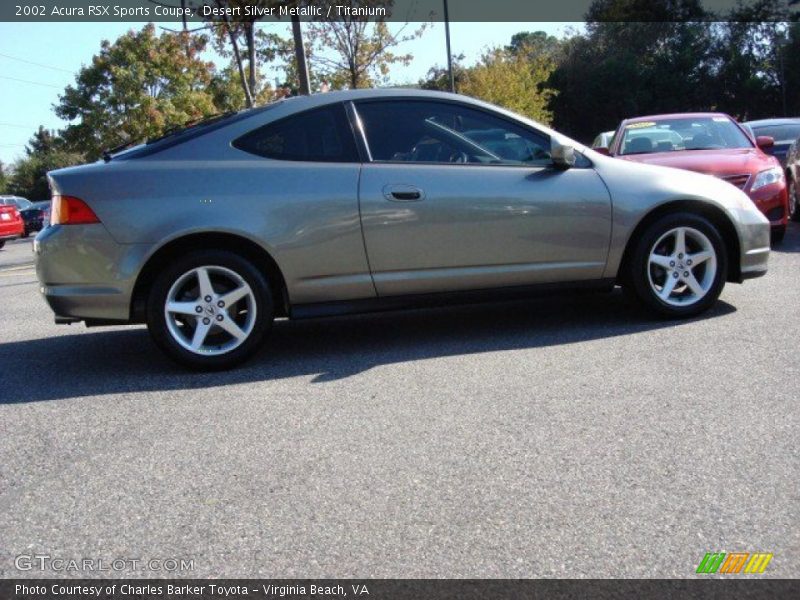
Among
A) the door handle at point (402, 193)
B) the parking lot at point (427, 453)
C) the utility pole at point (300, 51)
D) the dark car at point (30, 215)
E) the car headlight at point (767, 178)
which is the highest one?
the utility pole at point (300, 51)

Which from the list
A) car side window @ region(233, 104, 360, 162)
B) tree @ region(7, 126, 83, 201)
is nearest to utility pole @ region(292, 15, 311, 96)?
car side window @ region(233, 104, 360, 162)

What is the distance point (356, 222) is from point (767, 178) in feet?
16.9

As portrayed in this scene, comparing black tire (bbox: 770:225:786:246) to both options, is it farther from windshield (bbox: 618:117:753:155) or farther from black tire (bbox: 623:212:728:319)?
black tire (bbox: 623:212:728:319)

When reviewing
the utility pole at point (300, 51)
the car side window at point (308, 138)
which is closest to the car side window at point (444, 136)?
the car side window at point (308, 138)

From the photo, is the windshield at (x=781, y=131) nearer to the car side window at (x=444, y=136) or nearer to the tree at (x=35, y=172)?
the car side window at (x=444, y=136)

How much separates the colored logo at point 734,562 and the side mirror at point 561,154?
3.34 metres

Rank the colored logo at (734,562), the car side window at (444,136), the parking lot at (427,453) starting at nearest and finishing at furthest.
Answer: the colored logo at (734,562), the parking lot at (427,453), the car side window at (444,136)

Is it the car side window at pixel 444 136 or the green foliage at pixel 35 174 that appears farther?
the green foliage at pixel 35 174

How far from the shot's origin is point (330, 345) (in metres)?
5.88

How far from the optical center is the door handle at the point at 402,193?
17.5ft

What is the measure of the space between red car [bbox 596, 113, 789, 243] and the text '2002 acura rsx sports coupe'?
272cm

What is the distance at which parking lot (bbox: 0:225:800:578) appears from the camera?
2.82 m

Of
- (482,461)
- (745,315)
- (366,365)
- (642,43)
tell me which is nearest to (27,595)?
(482,461)

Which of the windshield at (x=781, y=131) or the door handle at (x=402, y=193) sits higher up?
the door handle at (x=402, y=193)
